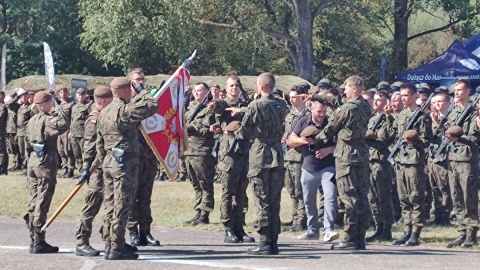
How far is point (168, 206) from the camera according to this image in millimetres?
18797

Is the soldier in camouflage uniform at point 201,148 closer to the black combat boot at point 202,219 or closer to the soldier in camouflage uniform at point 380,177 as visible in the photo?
the black combat boot at point 202,219

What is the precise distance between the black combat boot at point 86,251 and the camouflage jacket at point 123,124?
1105 millimetres

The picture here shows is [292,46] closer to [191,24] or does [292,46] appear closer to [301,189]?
[191,24]

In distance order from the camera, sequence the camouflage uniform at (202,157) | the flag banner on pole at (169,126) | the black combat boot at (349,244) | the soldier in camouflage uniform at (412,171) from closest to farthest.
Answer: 1. the black combat boot at (349,244)
2. the flag banner on pole at (169,126)
3. the soldier in camouflage uniform at (412,171)
4. the camouflage uniform at (202,157)

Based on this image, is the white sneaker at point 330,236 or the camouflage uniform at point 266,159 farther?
the white sneaker at point 330,236

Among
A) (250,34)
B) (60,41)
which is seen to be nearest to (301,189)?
(250,34)

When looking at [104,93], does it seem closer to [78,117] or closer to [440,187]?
[440,187]

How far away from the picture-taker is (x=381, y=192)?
14.7 meters

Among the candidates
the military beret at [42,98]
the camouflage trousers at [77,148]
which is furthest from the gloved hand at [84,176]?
the camouflage trousers at [77,148]

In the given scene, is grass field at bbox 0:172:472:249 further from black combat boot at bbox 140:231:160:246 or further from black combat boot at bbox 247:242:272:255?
black combat boot at bbox 247:242:272:255

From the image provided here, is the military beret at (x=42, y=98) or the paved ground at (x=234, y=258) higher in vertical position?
the military beret at (x=42, y=98)

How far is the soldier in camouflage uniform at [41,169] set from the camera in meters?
13.0

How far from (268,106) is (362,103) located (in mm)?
1274

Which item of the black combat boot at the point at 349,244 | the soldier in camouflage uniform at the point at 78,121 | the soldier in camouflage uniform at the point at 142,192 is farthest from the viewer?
the soldier in camouflage uniform at the point at 78,121
